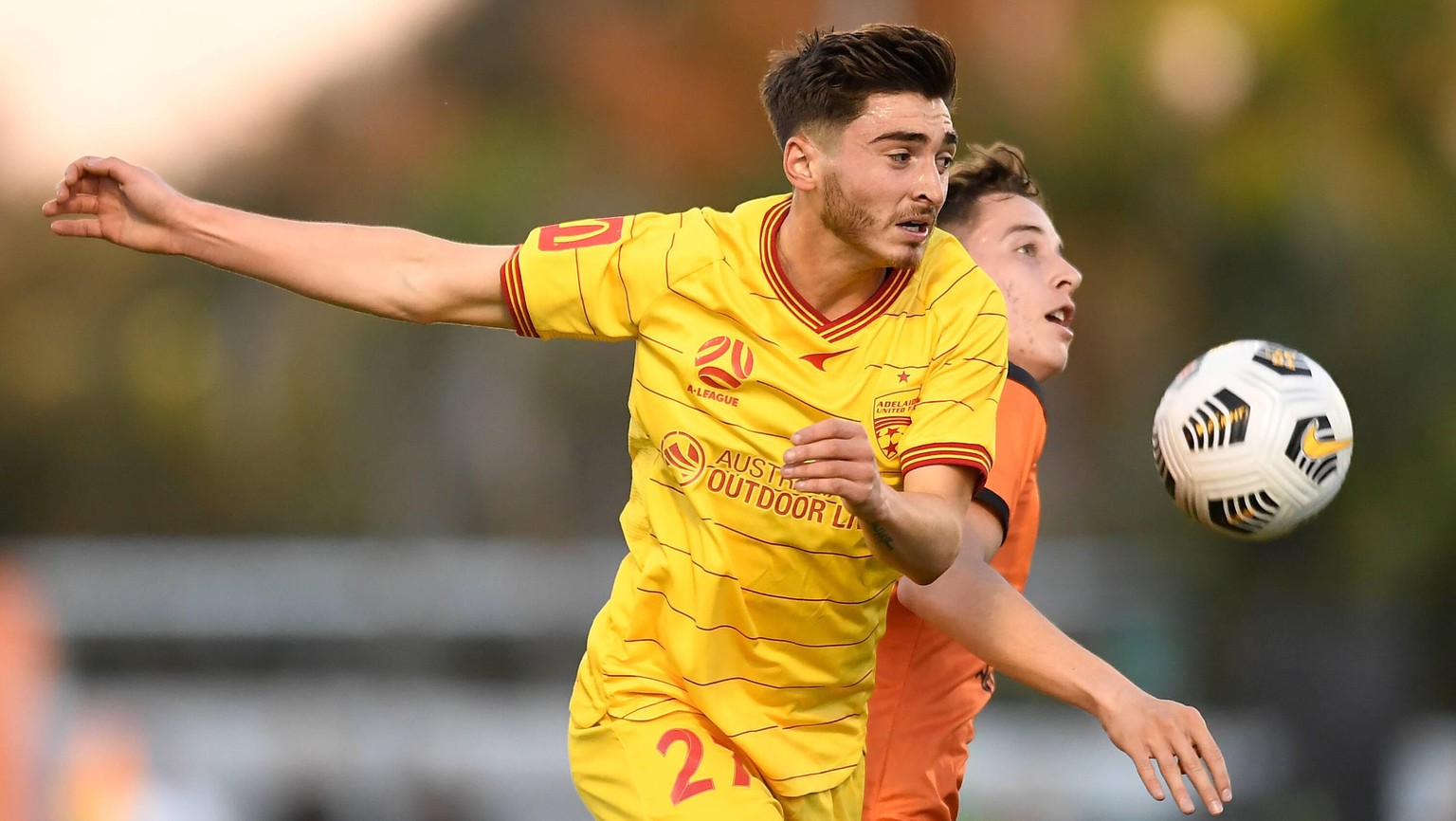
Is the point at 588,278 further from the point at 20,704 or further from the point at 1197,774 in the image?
the point at 20,704

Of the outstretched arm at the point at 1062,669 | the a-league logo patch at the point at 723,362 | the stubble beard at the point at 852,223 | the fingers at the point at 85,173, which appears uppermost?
the stubble beard at the point at 852,223

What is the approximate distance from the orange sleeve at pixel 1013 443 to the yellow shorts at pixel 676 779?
87cm

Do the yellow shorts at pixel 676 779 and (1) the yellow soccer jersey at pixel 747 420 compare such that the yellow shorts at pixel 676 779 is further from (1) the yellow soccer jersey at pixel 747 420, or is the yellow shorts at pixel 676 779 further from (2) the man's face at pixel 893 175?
(2) the man's face at pixel 893 175

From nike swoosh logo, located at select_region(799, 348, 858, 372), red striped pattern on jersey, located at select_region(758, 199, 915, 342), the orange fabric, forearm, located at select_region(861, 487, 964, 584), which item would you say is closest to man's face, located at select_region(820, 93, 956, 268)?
red striped pattern on jersey, located at select_region(758, 199, 915, 342)

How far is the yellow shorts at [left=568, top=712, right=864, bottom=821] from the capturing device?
4695 mm

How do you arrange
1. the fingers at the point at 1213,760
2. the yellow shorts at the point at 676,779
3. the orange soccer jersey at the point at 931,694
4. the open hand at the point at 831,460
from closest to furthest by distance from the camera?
the open hand at the point at 831,460, the fingers at the point at 1213,760, the yellow shorts at the point at 676,779, the orange soccer jersey at the point at 931,694

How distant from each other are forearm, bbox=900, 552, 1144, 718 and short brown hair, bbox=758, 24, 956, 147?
4.03 ft

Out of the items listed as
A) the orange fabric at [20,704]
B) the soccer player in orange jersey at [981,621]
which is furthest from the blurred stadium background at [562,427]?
the soccer player in orange jersey at [981,621]

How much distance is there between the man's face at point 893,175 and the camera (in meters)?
4.70

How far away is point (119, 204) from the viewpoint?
4875 millimetres

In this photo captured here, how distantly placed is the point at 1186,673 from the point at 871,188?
17.0 meters

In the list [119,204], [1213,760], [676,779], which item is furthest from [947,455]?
[119,204]

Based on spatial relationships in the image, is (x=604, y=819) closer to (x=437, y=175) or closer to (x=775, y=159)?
(x=775, y=159)

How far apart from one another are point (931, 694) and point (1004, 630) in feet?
2.16
